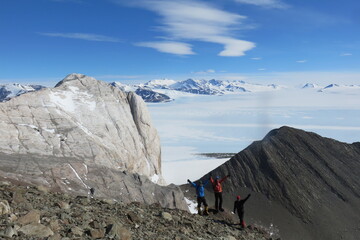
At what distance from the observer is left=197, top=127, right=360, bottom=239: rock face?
44044mm

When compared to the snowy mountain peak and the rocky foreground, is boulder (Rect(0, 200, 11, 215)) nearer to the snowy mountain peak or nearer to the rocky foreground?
the rocky foreground

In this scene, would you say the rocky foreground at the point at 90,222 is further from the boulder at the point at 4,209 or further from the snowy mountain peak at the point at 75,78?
the snowy mountain peak at the point at 75,78

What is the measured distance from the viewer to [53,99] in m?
40.7

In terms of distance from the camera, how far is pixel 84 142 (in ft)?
122

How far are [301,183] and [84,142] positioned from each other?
33913 mm

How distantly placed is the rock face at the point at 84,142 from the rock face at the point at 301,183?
15381mm

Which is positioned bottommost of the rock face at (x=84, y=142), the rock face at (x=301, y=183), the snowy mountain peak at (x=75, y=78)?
the rock face at (x=301, y=183)

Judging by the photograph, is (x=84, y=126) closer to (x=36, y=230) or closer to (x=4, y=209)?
(x=4, y=209)

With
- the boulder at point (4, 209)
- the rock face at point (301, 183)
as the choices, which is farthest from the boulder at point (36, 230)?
the rock face at point (301, 183)

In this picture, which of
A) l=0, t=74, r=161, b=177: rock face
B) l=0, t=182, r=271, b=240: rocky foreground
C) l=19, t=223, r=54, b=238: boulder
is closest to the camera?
l=19, t=223, r=54, b=238: boulder

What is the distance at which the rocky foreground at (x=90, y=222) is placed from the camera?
34.8 ft

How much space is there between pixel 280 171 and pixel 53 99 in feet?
120

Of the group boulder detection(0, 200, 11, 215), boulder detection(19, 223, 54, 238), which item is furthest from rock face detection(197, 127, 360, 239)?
boulder detection(0, 200, 11, 215)

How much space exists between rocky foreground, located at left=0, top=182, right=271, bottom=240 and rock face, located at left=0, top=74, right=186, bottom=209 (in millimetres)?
13784
